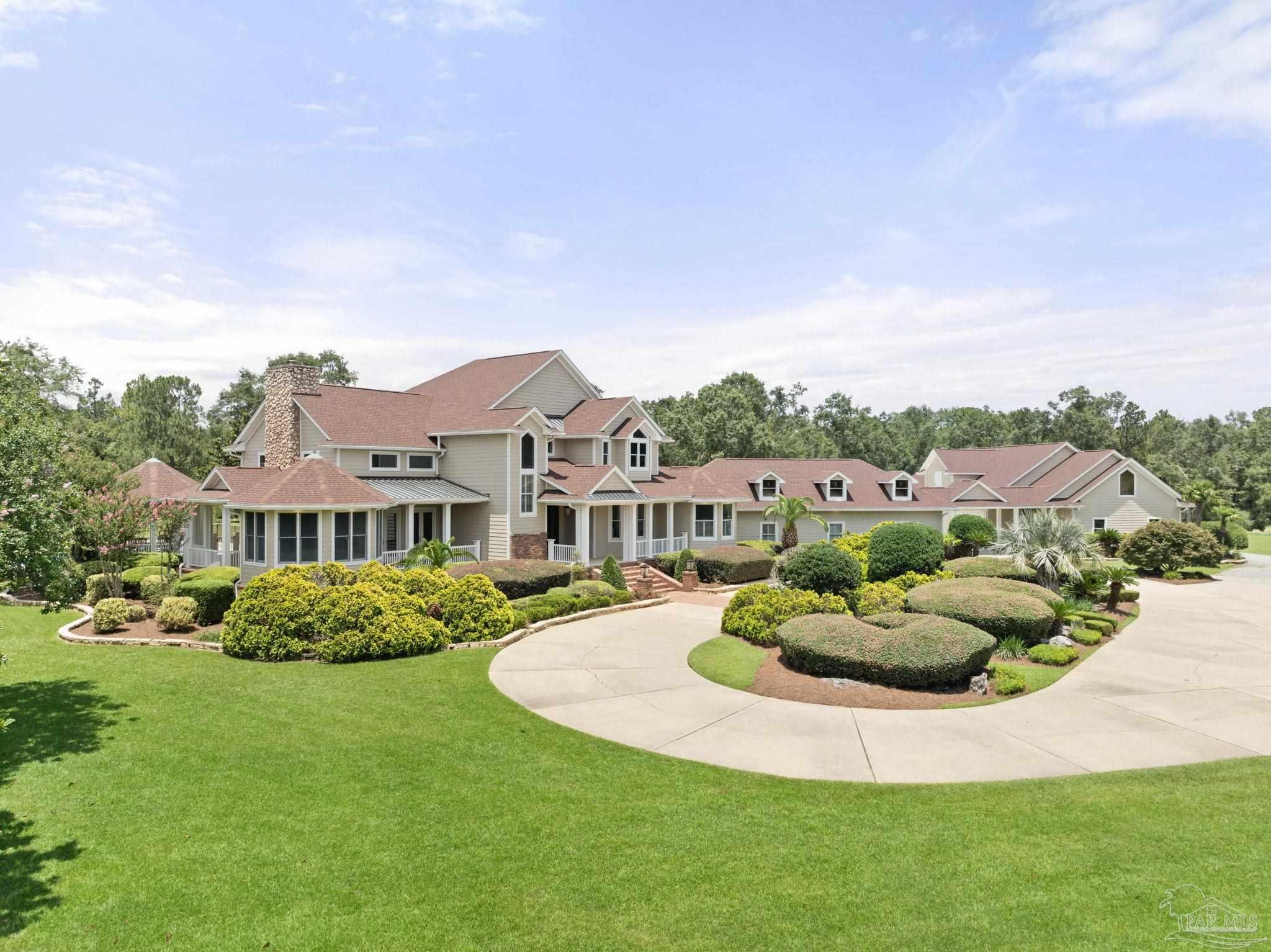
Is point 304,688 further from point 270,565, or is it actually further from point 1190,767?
point 1190,767

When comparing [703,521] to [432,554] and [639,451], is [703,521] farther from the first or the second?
[432,554]

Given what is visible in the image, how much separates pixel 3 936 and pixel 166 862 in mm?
1294

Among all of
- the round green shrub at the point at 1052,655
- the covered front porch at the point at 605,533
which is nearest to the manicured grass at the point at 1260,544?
the covered front porch at the point at 605,533

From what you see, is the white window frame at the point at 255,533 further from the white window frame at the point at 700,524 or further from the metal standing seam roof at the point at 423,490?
the white window frame at the point at 700,524

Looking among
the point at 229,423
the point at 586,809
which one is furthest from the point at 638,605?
the point at 229,423

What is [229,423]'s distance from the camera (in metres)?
52.6

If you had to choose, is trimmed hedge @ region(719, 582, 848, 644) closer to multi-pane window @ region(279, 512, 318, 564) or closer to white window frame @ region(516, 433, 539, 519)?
white window frame @ region(516, 433, 539, 519)

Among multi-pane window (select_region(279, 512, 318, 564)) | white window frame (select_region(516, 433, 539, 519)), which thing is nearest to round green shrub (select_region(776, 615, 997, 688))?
multi-pane window (select_region(279, 512, 318, 564))

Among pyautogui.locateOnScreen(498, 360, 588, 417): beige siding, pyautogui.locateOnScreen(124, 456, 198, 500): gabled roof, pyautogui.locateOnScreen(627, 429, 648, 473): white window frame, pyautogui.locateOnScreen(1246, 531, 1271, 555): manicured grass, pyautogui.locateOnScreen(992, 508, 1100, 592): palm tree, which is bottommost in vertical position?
pyautogui.locateOnScreen(1246, 531, 1271, 555): manicured grass

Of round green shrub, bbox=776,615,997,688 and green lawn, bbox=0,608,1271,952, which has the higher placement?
round green shrub, bbox=776,615,997,688

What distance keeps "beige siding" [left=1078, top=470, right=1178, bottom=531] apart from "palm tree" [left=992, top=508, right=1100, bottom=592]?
23.5 m

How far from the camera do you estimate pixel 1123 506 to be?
4422 cm

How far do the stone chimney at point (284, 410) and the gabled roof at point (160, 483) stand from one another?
4.00m

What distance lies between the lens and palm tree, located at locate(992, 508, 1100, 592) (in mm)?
23141
